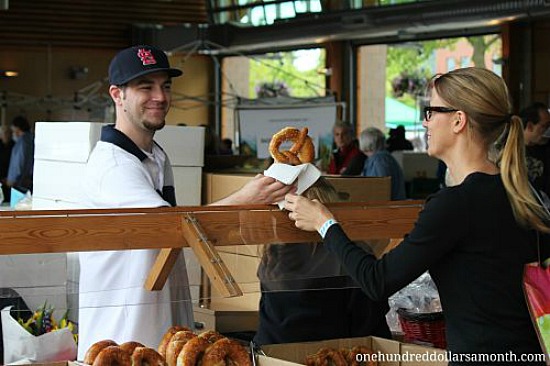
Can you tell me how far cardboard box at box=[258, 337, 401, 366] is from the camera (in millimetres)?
2621

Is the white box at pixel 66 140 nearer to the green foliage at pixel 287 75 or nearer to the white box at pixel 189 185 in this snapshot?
the white box at pixel 189 185

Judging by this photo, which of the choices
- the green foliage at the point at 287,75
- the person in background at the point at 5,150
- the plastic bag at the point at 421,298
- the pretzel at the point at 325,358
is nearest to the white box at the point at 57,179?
the plastic bag at the point at 421,298

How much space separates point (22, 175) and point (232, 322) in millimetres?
7482

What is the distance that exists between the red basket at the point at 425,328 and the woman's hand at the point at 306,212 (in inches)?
32.0

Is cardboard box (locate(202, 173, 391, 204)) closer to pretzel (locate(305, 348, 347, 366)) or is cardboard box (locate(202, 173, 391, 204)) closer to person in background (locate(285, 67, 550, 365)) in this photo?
pretzel (locate(305, 348, 347, 366))

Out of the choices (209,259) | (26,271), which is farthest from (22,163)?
(209,259)

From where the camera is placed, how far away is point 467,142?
225 cm

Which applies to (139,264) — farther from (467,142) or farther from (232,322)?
(467,142)

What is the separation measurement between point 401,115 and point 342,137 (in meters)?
5.72

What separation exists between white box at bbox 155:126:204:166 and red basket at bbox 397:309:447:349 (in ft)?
7.68

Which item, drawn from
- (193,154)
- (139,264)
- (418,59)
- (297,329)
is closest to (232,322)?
(297,329)

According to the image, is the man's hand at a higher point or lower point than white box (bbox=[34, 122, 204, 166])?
lower

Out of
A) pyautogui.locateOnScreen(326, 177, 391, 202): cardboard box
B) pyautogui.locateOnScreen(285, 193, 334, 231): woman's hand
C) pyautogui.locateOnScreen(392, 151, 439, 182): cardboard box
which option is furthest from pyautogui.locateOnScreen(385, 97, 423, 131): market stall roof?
pyautogui.locateOnScreen(285, 193, 334, 231): woman's hand

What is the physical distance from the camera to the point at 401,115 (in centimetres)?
1539
